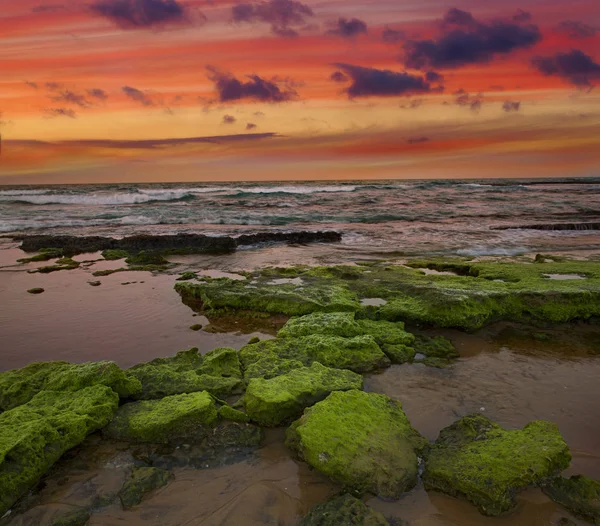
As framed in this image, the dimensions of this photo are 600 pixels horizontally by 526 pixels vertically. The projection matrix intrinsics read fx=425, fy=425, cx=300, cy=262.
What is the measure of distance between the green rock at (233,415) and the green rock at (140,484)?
693mm

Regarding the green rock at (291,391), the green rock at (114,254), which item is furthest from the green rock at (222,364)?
the green rock at (114,254)

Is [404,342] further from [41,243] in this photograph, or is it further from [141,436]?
[41,243]

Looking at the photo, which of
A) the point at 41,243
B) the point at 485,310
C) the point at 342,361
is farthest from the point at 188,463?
the point at 41,243

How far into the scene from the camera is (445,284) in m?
6.93

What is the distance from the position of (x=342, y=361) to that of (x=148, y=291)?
15.4 feet

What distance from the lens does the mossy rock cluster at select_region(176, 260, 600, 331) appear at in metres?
5.93

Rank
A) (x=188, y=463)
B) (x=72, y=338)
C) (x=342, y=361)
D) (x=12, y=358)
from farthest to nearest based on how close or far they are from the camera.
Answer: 1. (x=72, y=338)
2. (x=12, y=358)
3. (x=342, y=361)
4. (x=188, y=463)

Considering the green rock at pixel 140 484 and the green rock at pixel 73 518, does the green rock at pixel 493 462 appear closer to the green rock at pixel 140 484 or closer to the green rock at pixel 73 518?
the green rock at pixel 140 484

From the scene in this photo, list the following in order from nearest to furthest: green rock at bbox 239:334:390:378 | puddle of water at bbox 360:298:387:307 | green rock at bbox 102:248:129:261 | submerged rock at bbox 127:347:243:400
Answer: submerged rock at bbox 127:347:243:400, green rock at bbox 239:334:390:378, puddle of water at bbox 360:298:387:307, green rock at bbox 102:248:129:261

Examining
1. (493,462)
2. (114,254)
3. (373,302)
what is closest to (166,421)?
(493,462)

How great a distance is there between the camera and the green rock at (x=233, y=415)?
145 inches

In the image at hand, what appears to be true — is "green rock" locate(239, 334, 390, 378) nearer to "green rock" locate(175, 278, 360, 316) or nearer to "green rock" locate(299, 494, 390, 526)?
"green rock" locate(175, 278, 360, 316)

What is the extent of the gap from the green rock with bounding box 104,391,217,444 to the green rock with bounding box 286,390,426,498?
29.4 inches

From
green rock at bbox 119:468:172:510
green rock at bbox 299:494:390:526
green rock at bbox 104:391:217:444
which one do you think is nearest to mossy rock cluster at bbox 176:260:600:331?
green rock at bbox 104:391:217:444
